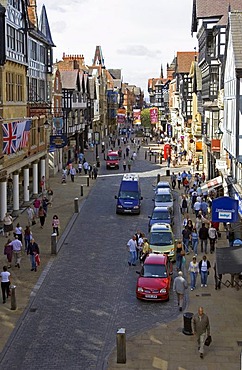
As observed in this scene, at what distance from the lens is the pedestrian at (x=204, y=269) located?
21.9m

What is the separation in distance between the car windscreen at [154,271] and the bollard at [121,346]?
5964 millimetres

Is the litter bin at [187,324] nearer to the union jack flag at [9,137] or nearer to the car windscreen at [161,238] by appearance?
the car windscreen at [161,238]

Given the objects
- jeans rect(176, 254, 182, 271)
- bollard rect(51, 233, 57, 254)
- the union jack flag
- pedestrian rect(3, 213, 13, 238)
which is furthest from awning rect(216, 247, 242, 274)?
the union jack flag

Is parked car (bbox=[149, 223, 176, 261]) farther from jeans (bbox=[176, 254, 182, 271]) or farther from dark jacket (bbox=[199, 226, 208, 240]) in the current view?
dark jacket (bbox=[199, 226, 208, 240])

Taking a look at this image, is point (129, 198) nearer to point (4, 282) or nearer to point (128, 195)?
point (128, 195)

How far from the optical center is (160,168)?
207ft

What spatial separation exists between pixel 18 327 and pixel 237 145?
13.7m

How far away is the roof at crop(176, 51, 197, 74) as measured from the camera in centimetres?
7901

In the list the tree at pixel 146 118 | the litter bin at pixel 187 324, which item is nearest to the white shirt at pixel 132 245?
the litter bin at pixel 187 324

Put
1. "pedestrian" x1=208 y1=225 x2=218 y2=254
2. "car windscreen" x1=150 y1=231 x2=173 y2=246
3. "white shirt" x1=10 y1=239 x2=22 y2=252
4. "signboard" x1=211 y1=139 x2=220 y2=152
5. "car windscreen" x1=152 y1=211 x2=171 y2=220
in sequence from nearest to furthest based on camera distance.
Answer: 1. "white shirt" x1=10 y1=239 x2=22 y2=252
2. "car windscreen" x1=150 y1=231 x2=173 y2=246
3. "pedestrian" x1=208 y1=225 x2=218 y2=254
4. "car windscreen" x1=152 y1=211 x2=171 y2=220
5. "signboard" x1=211 y1=139 x2=220 y2=152

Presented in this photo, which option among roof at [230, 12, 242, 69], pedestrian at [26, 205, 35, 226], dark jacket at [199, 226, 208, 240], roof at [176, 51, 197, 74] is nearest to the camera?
roof at [230, 12, 242, 69]

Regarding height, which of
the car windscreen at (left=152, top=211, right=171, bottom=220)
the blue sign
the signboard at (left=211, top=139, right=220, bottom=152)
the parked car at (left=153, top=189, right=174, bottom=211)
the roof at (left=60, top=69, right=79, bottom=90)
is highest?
the roof at (left=60, top=69, right=79, bottom=90)

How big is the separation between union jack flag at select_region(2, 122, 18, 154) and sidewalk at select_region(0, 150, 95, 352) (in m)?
4.50

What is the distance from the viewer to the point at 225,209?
2436 cm
